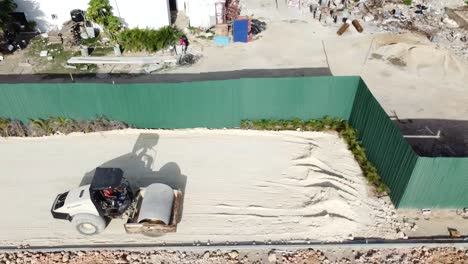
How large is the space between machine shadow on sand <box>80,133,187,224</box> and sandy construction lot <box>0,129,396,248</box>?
0.04 metres

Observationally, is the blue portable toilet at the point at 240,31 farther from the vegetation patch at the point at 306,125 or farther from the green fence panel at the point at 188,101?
the vegetation patch at the point at 306,125

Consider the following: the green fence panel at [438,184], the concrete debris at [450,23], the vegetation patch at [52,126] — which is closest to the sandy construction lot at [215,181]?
the vegetation patch at [52,126]

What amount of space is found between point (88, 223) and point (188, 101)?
5866mm

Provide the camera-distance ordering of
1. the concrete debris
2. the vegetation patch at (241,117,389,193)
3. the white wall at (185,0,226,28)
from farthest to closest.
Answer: the concrete debris < the white wall at (185,0,226,28) < the vegetation patch at (241,117,389,193)

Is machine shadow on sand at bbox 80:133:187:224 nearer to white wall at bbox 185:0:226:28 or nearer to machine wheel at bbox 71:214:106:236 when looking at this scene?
machine wheel at bbox 71:214:106:236

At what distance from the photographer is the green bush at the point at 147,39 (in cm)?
2055

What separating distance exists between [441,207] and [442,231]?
864 mm

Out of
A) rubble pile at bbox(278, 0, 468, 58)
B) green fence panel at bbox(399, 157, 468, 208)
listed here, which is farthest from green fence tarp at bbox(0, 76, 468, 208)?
rubble pile at bbox(278, 0, 468, 58)

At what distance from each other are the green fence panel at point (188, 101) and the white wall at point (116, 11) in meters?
8.40

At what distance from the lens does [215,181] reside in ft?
43.7

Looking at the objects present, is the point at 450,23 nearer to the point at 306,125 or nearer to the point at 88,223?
the point at 306,125

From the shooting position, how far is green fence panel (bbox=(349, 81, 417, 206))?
38.5 ft

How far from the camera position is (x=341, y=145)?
1484 cm

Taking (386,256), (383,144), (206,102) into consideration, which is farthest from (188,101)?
Result: (386,256)
